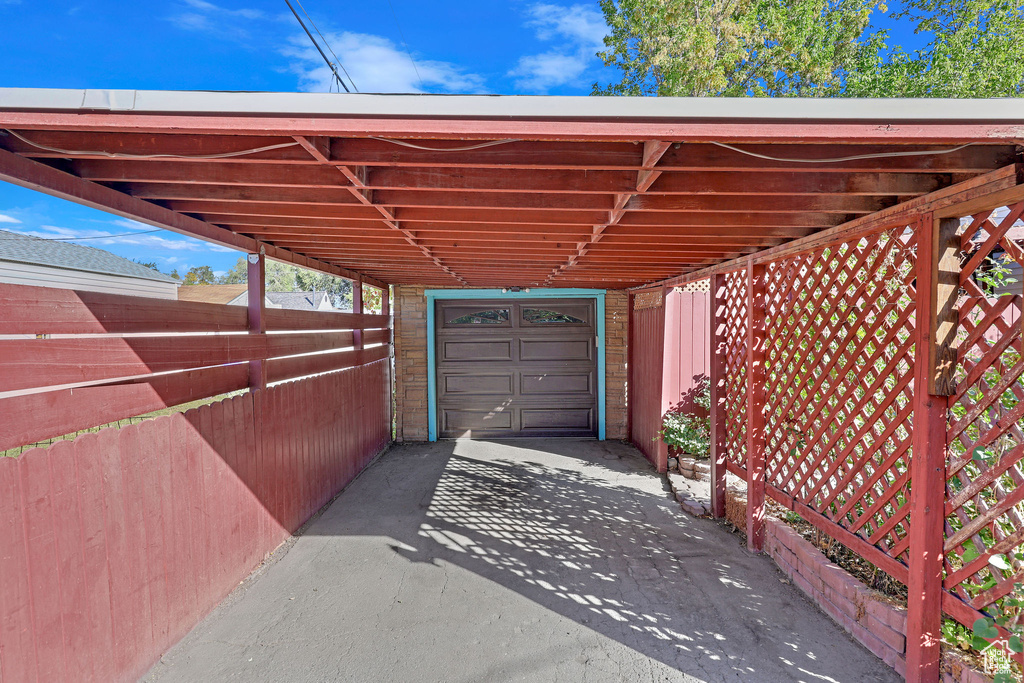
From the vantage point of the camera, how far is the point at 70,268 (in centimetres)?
909

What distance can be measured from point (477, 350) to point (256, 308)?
3.80 m

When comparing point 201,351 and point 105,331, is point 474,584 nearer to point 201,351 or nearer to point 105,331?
point 201,351

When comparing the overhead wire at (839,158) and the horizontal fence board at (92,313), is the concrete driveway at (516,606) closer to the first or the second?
the horizontal fence board at (92,313)

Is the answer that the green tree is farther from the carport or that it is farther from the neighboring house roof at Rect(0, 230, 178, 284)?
the carport

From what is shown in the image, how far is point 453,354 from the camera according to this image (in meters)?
6.98

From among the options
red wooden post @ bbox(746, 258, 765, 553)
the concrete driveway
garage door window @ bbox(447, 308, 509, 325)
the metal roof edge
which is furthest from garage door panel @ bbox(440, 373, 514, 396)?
the metal roof edge

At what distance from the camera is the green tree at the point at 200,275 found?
112 ft

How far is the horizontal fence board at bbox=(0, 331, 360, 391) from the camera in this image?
1.78 m

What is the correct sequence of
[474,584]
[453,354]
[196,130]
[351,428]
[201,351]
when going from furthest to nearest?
[453,354] → [351,428] → [474,584] → [201,351] → [196,130]

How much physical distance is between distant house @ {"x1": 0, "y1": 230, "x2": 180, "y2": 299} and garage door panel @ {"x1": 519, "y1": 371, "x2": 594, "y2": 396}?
526 centimetres

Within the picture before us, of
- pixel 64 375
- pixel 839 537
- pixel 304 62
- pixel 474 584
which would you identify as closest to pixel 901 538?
pixel 839 537

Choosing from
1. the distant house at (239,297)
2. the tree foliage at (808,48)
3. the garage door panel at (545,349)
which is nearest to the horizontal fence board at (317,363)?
the garage door panel at (545,349)

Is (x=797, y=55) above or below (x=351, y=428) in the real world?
above

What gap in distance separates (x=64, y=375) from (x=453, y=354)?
5.10m
